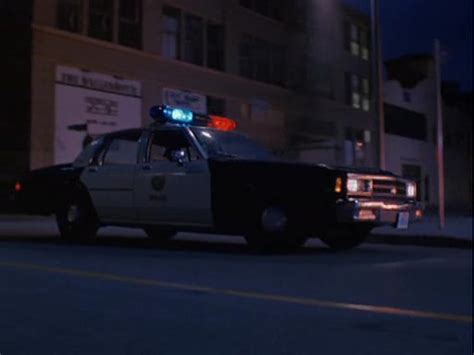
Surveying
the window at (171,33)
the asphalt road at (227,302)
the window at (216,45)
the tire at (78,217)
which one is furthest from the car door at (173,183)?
the window at (216,45)

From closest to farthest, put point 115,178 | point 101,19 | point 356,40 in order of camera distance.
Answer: point 115,178
point 101,19
point 356,40

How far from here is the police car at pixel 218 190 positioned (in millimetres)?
9336

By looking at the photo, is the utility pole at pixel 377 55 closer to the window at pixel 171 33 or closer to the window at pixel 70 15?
the window at pixel 70 15

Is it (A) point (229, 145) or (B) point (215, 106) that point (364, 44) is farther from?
(A) point (229, 145)

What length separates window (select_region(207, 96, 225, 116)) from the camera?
90.0ft

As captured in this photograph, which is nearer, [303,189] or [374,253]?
[303,189]

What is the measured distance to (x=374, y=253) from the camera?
35.1ft

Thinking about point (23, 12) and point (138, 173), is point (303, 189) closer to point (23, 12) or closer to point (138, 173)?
point (138, 173)

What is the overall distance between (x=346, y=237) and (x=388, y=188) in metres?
1.53

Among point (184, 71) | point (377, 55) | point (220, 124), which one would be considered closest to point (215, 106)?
point (184, 71)

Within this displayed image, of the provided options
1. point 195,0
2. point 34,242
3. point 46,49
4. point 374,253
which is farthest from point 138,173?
point 195,0

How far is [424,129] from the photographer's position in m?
43.5

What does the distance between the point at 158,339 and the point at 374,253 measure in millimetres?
6221

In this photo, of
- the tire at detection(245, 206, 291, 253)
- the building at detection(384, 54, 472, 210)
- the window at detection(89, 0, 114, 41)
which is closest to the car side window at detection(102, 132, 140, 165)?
the tire at detection(245, 206, 291, 253)
